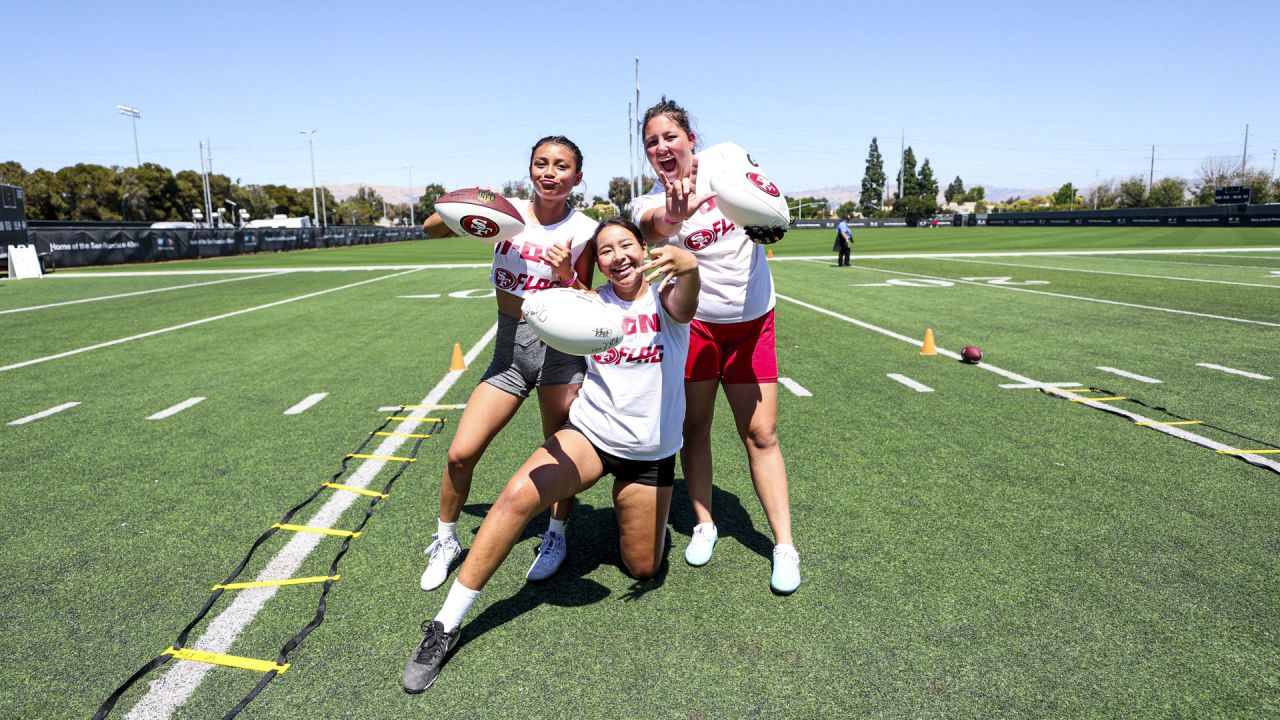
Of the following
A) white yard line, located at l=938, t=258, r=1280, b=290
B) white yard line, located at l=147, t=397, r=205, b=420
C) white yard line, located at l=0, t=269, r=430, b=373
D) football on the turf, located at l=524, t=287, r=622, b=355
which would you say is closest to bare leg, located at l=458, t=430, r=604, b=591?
football on the turf, located at l=524, t=287, r=622, b=355

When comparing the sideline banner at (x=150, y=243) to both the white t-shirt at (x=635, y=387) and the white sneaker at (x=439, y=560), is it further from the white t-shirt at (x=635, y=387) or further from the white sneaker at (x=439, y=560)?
the white t-shirt at (x=635, y=387)

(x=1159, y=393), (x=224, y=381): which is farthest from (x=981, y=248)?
(x=224, y=381)

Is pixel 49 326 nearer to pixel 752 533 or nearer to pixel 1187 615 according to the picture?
pixel 752 533

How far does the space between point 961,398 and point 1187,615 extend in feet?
11.9

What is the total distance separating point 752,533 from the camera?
12.3 feet

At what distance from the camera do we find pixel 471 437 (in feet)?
10.9

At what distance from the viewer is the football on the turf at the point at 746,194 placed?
9.41 ft

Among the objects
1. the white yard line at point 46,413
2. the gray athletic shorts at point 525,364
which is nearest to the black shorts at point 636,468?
the gray athletic shorts at point 525,364

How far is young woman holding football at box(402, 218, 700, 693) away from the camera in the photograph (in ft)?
9.02

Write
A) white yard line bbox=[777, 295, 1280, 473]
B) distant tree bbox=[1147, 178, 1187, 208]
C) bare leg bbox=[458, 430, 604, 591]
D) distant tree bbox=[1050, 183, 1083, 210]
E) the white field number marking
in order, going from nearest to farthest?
bare leg bbox=[458, 430, 604, 591], white yard line bbox=[777, 295, 1280, 473], the white field number marking, distant tree bbox=[1147, 178, 1187, 208], distant tree bbox=[1050, 183, 1083, 210]

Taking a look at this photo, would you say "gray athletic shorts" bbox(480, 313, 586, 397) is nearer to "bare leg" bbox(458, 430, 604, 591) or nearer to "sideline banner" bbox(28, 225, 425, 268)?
"bare leg" bbox(458, 430, 604, 591)

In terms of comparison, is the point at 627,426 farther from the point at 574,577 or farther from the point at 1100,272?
the point at 1100,272

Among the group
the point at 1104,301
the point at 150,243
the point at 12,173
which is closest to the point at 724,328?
the point at 1104,301

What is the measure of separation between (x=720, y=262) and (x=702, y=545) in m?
1.32
